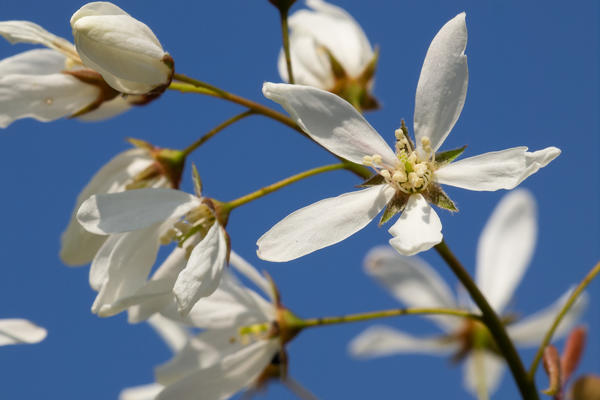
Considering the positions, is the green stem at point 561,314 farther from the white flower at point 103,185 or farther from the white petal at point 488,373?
the white petal at point 488,373

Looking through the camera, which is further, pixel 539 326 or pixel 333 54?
pixel 539 326

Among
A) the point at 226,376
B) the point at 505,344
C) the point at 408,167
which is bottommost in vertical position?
the point at 226,376

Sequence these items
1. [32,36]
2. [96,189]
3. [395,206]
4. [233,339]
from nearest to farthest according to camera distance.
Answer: [395,206] → [32,36] → [96,189] → [233,339]

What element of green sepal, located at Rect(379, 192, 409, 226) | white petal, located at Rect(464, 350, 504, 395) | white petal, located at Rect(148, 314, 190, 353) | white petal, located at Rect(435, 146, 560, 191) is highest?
white petal, located at Rect(435, 146, 560, 191)

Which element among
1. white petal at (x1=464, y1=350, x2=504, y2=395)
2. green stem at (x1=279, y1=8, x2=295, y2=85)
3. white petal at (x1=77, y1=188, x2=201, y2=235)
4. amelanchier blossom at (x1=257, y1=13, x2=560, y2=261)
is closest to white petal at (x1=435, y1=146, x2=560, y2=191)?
amelanchier blossom at (x1=257, y1=13, x2=560, y2=261)

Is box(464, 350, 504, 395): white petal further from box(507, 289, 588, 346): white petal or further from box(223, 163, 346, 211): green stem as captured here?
box(223, 163, 346, 211): green stem

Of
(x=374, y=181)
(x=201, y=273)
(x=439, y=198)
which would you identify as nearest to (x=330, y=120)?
(x=374, y=181)

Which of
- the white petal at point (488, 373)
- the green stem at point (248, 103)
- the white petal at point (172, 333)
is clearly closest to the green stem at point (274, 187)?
the green stem at point (248, 103)

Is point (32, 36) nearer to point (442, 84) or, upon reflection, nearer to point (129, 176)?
point (129, 176)
